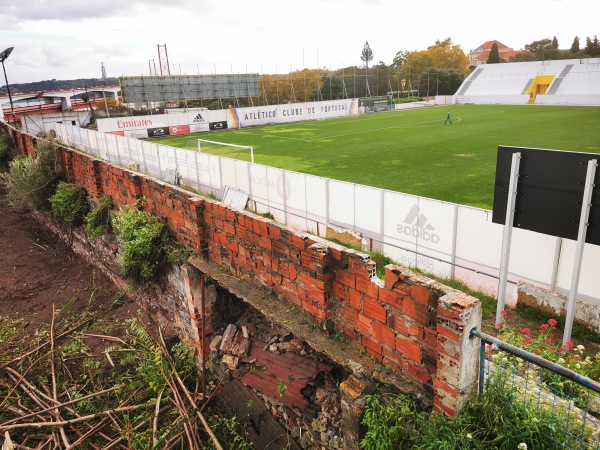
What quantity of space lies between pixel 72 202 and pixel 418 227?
8750 mm

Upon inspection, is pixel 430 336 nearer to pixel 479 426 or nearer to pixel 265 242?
pixel 479 426

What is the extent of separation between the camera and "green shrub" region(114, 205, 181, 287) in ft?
23.8

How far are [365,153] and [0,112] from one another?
33.2 m

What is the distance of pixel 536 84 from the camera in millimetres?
55469

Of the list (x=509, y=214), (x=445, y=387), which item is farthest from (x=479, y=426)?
(x=509, y=214)

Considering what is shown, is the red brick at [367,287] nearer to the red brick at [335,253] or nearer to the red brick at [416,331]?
the red brick at [335,253]

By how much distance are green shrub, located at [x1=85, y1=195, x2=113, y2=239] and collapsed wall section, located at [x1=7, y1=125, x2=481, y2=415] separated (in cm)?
304

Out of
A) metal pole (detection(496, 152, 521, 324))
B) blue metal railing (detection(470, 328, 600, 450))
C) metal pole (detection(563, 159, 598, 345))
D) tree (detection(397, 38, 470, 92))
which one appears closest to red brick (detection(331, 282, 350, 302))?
blue metal railing (detection(470, 328, 600, 450))

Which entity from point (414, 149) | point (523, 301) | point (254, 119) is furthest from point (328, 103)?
point (523, 301)

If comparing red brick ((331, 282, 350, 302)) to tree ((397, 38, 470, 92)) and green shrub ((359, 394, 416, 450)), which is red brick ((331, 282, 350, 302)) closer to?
green shrub ((359, 394, 416, 450))

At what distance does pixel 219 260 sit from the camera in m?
6.50

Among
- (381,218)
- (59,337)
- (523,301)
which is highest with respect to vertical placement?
(381,218)

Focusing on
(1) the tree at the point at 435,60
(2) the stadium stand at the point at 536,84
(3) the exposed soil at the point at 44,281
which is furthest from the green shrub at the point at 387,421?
(1) the tree at the point at 435,60

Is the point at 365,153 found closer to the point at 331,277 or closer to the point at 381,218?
the point at 381,218
